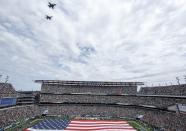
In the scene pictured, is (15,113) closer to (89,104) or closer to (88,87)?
(89,104)

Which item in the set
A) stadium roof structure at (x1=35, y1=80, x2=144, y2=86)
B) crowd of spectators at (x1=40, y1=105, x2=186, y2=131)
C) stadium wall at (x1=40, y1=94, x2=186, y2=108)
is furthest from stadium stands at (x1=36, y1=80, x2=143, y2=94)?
crowd of spectators at (x1=40, y1=105, x2=186, y2=131)

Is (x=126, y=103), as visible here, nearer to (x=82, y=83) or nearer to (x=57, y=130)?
(x=82, y=83)

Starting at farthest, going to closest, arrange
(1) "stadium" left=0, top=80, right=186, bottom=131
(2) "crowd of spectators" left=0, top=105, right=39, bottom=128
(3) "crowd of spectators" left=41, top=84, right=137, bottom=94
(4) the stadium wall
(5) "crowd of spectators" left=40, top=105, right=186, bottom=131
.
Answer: (3) "crowd of spectators" left=41, top=84, right=137, bottom=94 → (4) the stadium wall → (1) "stadium" left=0, top=80, right=186, bottom=131 → (5) "crowd of spectators" left=40, top=105, right=186, bottom=131 → (2) "crowd of spectators" left=0, top=105, right=39, bottom=128

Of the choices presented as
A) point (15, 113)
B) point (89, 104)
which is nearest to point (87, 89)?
point (89, 104)

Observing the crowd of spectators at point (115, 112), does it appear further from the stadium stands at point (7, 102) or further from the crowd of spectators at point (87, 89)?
the stadium stands at point (7, 102)

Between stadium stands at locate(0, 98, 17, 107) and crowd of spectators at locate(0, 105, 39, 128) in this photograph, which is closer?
crowd of spectators at locate(0, 105, 39, 128)

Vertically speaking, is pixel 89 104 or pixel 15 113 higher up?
pixel 89 104

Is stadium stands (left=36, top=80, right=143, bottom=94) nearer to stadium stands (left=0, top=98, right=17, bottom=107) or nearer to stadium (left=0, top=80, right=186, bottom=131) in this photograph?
stadium (left=0, top=80, right=186, bottom=131)

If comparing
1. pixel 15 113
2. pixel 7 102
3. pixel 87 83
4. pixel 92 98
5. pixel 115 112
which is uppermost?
pixel 87 83
